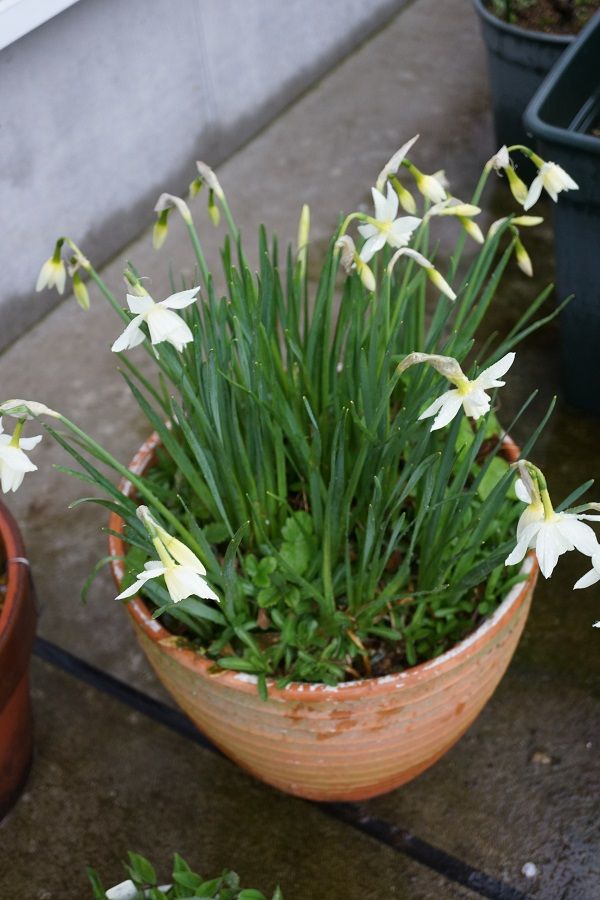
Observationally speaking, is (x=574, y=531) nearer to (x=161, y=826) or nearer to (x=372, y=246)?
(x=372, y=246)

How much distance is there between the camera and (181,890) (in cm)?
117

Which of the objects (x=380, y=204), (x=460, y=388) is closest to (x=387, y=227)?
(x=380, y=204)

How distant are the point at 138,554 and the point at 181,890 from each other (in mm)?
418

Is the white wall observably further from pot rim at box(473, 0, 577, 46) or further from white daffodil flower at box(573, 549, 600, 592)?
white daffodil flower at box(573, 549, 600, 592)

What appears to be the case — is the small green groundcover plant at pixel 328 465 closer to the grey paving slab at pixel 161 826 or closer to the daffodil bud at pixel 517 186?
the daffodil bud at pixel 517 186

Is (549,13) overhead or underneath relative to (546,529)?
underneath

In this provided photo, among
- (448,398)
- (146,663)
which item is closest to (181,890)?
(146,663)

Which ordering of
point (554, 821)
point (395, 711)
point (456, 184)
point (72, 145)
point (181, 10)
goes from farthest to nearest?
point (456, 184), point (181, 10), point (72, 145), point (554, 821), point (395, 711)

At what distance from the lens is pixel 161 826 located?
4.90ft

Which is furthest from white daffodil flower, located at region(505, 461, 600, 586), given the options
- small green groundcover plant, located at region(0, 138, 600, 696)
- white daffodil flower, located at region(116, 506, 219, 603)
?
white daffodil flower, located at region(116, 506, 219, 603)

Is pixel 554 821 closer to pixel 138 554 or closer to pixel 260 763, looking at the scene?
pixel 260 763

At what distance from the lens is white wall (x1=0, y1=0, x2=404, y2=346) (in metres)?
2.14

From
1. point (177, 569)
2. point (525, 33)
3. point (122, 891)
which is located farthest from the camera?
point (525, 33)

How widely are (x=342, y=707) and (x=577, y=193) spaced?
100 cm
